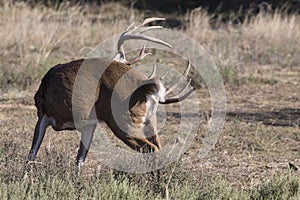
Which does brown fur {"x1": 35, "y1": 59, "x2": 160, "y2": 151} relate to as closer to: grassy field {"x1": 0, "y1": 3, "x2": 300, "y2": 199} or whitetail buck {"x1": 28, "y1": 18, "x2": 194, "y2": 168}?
whitetail buck {"x1": 28, "y1": 18, "x2": 194, "y2": 168}

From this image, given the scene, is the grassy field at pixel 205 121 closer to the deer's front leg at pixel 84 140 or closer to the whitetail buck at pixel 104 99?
the deer's front leg at pixel 84 140

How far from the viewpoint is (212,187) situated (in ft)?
18.8

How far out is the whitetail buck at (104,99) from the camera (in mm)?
5801

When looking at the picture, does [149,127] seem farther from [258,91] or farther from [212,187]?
→ [258,91]

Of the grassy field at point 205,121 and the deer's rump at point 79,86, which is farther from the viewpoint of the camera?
the deer's rump at point 79,86

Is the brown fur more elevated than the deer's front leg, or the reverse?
the brown fur

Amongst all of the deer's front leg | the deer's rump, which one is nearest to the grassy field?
the deer's front leg

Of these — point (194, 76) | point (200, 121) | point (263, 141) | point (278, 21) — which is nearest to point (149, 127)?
point (263, 141)

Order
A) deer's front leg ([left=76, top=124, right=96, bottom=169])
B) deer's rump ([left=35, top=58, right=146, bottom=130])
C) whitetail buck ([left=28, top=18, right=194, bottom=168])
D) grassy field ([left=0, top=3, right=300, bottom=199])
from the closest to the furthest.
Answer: grassy field ([left=0, top=3, right=300, bottom=199]), whitetail buck ([left=28, top=18, right=194, bottom=168]), deer's rump ([left=35, top=58, right=146, bottom=130]), deer's front leg ([left=76, top=124, right=96, bottom=169])

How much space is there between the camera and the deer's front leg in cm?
632

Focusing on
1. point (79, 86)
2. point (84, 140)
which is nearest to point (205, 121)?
point (84, 140)

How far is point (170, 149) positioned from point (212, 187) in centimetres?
73

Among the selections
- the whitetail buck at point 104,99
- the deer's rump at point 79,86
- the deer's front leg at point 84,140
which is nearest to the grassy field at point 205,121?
the deer's front leg at point 84,140

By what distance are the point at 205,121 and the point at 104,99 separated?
13.0 feet
